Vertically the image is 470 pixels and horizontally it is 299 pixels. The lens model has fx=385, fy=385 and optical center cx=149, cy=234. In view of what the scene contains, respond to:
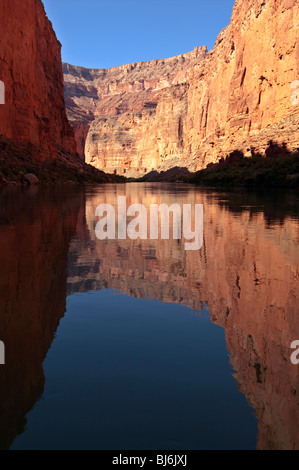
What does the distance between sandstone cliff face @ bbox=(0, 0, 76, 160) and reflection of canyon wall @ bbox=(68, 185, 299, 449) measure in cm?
3973

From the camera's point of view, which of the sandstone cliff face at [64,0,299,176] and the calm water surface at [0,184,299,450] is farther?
the sandstone cliff face at [64,0,299,176]

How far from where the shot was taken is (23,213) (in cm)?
1269

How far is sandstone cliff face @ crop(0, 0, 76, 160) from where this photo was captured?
42.7 meters

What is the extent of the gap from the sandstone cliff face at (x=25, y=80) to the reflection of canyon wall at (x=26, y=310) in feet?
128

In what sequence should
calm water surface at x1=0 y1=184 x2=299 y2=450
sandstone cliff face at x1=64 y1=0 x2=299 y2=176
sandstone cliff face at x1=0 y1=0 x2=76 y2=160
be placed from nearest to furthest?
calm water surface at x1=0 y1=184 x2=299 y2=450 → sandstone cliff face at x1=0 y1=0 x2=76 y2=160 → sandstone cliff face at x1=64 y1=0 x2=299 y2=176

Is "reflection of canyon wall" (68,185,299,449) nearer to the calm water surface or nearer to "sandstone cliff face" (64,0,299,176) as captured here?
the calm water surface

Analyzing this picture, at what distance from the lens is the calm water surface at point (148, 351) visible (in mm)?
2139

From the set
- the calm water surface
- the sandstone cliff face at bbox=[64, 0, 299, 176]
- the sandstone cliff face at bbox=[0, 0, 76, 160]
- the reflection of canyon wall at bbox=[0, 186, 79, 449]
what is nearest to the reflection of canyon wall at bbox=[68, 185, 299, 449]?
the calm water surface

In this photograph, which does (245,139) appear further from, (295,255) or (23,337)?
(23,337)

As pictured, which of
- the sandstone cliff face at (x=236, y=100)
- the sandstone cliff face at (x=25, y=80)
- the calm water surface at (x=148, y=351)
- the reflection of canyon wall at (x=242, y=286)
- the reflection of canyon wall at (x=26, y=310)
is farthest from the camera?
the sandstone cliff face at (x=236, y=100)

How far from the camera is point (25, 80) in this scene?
156 ft

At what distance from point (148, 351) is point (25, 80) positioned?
50.9m

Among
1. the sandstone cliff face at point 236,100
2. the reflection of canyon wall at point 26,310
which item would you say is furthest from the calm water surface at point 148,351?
the sandstone cliff face at point 236,100

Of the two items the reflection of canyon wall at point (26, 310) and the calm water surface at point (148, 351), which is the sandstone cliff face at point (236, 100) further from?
the calm water surface at point (148, 351)
